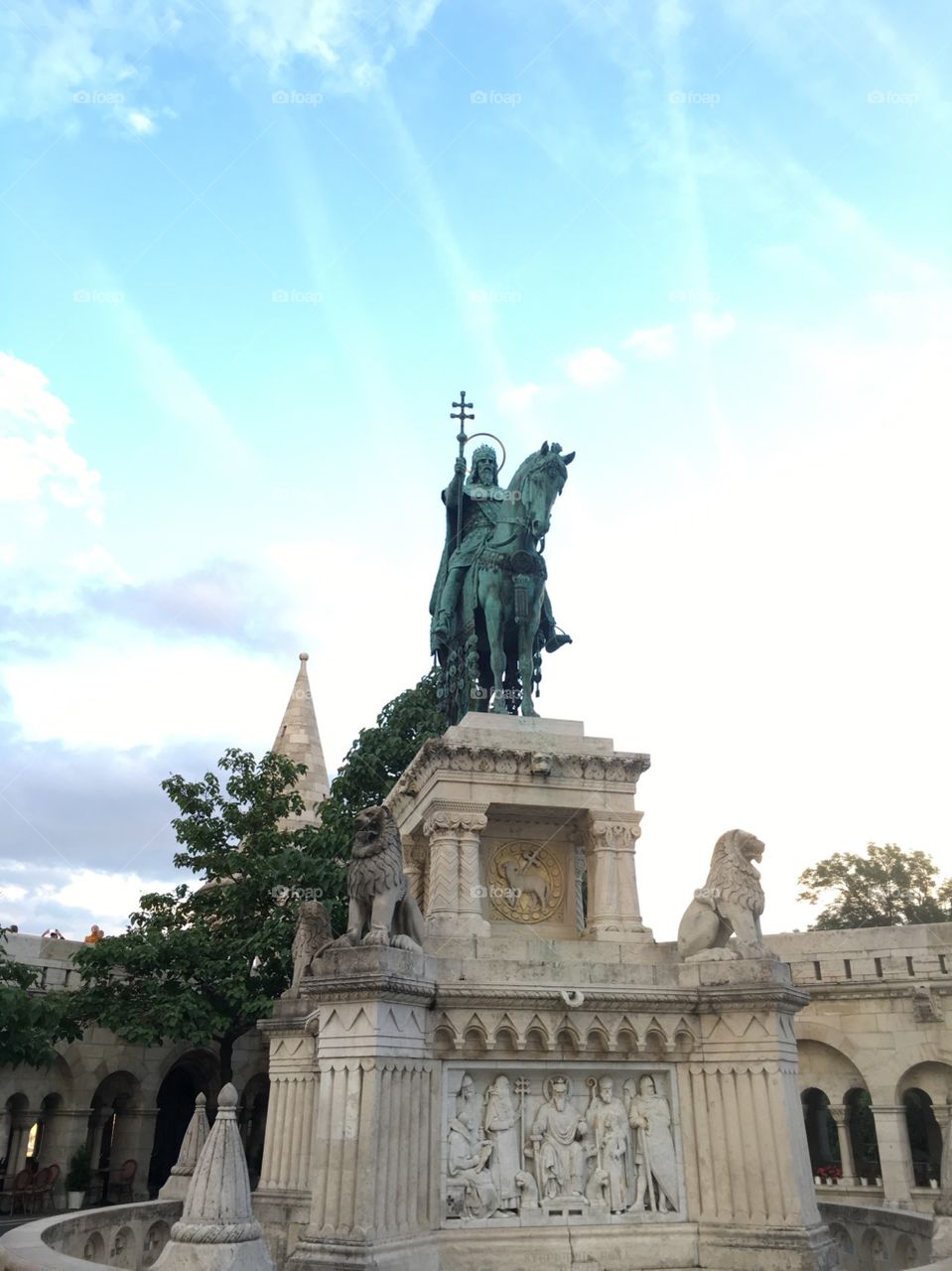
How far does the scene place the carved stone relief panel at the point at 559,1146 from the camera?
10188mm

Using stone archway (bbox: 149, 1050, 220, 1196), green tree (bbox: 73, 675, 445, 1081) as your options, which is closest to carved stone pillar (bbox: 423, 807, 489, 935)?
green tree (bbox: 73, 675, 445, 1081)

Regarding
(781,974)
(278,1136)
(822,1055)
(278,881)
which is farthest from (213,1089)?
(781,974)

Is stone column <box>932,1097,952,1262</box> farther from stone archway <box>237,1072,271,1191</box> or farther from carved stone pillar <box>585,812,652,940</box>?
stone archway <box>237,1072,271,1191</box>

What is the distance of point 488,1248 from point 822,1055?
17787 millimetres

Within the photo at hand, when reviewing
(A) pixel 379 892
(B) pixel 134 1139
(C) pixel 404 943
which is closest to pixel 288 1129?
(C) pixel 404 943

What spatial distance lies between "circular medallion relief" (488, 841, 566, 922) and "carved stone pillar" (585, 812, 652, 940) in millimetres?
537

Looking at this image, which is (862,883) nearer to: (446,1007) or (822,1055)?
(822,1055)

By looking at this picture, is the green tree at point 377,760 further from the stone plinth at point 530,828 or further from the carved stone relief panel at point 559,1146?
the carved stone relief panel at point 559,1146

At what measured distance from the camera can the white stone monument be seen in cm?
963

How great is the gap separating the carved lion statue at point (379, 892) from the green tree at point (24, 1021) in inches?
544

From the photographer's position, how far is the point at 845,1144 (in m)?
24.2

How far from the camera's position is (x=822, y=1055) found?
24.9 m

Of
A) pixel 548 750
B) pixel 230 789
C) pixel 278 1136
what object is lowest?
pixel 278 1136

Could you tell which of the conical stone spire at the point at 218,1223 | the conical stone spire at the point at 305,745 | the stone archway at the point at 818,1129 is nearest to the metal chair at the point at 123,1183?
the conical stone spire at the point at 305,745
